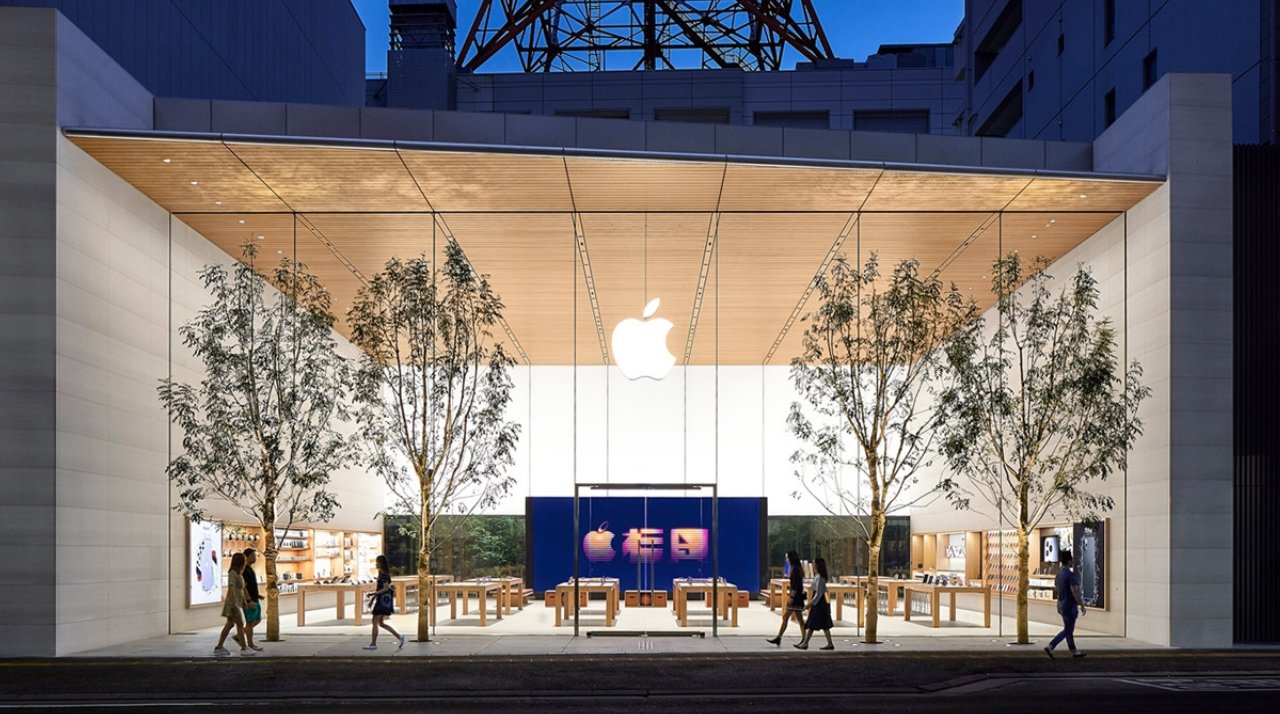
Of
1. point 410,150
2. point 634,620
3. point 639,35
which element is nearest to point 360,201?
point 410,150

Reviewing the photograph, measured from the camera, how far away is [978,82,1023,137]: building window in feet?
112

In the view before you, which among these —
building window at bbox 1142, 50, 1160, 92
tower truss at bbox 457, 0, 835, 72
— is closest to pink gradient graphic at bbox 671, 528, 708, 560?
building window at bbox 1142, 50, 1160, 92

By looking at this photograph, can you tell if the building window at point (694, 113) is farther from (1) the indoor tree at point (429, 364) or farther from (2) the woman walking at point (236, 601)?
(2) the woman walking at point (236, 601)

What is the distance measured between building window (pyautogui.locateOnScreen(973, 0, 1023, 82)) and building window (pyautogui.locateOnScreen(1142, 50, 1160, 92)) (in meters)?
10.9

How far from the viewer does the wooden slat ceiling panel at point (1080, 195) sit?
53.0 feet

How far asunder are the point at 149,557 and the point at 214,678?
477cm

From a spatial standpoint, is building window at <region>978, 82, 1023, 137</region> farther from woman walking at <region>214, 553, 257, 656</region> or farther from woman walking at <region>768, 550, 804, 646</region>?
woman walking at <region>214, 553, 257, 656</region>

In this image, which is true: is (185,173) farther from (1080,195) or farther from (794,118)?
(794,118)

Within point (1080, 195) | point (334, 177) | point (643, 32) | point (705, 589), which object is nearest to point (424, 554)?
point (334, 177)

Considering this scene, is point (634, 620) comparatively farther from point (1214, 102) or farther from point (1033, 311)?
point (1214, 102)

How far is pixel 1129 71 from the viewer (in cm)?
2464

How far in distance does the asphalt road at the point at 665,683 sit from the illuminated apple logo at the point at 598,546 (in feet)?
43.4

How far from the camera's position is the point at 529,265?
20656 millimetres

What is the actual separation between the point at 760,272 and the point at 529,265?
13.1 ft
